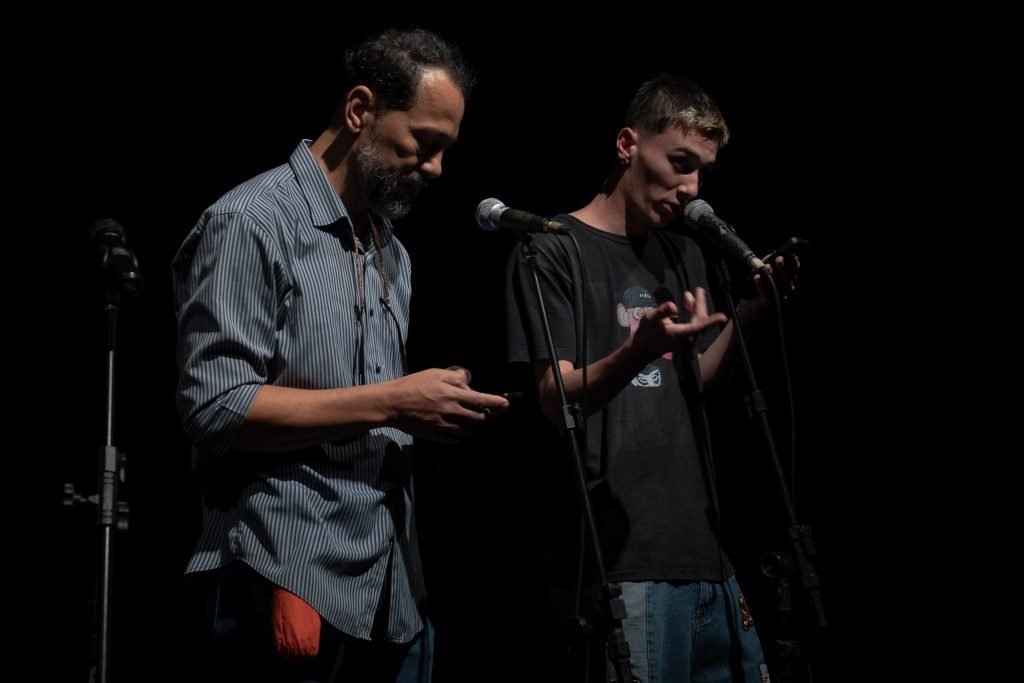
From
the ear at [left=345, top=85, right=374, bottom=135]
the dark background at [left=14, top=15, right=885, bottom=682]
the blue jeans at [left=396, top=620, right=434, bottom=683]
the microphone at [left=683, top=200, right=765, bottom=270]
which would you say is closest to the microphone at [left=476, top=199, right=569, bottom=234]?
the ear at [left=345, top=85, right=374, bottom=135]

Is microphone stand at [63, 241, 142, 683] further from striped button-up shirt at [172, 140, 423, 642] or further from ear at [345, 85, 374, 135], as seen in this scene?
ear at [345, 85, 374, 135]

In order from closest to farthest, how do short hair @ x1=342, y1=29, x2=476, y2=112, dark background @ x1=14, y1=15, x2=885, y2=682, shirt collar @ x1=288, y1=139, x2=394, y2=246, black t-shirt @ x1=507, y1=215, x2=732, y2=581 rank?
shirt collar @ x1=288, y1=139, x2=394, y2=246, short hair @ x1=342, y1=29, x2=476, y2=112, black t-shirt @ x1=507, y1=215, x2=732, y2=581, dark background @ x1=14, y1=15, x2=885, y2=682

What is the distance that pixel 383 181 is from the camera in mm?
1745

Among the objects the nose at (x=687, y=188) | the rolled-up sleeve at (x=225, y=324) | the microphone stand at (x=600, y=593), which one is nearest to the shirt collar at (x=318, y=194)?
the rolled-up sleeve at (x=225, y=324)

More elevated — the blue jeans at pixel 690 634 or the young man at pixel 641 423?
the young man at pixel 641 423

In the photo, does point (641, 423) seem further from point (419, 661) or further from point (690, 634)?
point (419, 661)

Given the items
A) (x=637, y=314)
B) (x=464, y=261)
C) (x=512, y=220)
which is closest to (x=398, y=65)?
(x=512, y=220)

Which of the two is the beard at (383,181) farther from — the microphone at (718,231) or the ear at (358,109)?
the microphone at (718,231)

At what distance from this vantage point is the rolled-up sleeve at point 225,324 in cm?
143

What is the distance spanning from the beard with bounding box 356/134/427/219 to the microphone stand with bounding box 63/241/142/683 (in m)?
0.45

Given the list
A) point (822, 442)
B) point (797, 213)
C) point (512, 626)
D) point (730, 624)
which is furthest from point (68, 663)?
point (797, 213)

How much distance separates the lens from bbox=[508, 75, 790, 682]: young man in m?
1.85

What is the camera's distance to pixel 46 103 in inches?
98.4

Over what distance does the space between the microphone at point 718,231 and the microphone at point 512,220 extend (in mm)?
428
